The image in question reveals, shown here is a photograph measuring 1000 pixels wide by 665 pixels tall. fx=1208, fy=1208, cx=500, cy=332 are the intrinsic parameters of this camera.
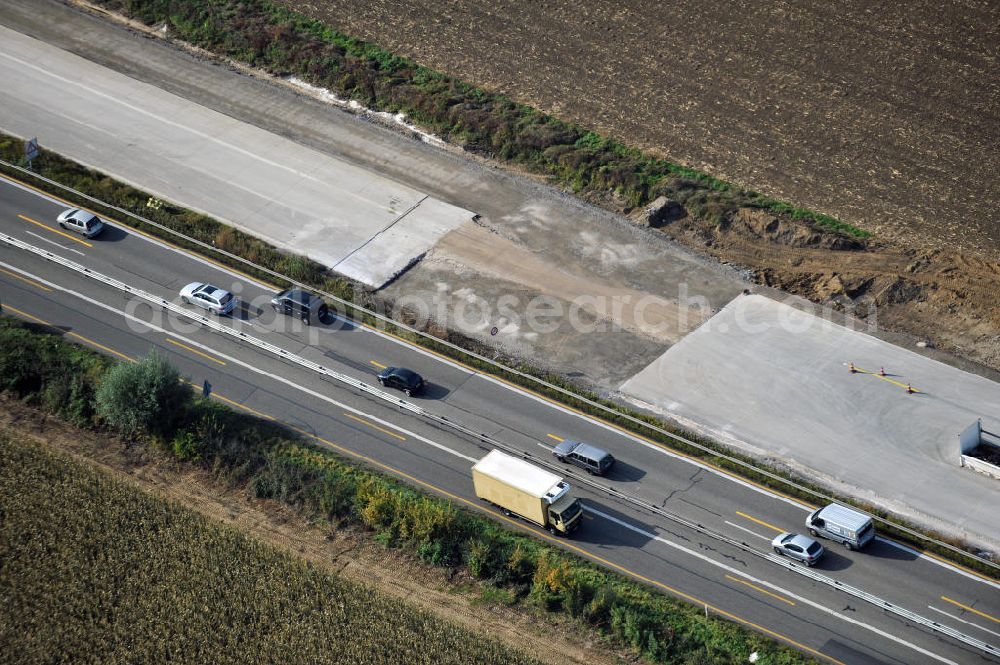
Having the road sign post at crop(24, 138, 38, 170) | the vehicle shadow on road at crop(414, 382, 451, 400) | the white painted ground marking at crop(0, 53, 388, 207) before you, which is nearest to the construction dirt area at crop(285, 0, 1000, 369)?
the white painted ground marking at crop(0, 53, 388, 207)

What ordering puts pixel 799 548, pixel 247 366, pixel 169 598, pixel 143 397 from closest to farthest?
1. pixel 169 598
2. pixel 799 548
3. pixel 143 397
4. pixel 247 366

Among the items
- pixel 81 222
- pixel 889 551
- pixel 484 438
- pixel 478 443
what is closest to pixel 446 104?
pixel 81 222

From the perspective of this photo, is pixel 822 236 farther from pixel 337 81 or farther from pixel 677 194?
pixel 337 81

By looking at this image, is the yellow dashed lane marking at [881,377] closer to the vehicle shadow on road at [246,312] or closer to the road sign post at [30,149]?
the vehicle shadow on road at [246,312]

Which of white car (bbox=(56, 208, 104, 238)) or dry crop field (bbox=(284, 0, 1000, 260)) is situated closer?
white car (bbox=(56, 208, 104, 238))

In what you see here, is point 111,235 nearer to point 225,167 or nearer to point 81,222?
point 81,222

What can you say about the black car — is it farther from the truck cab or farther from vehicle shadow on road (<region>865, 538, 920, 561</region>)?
vehicle shadow on road (<region>865, 538, 920, 561</region>)
